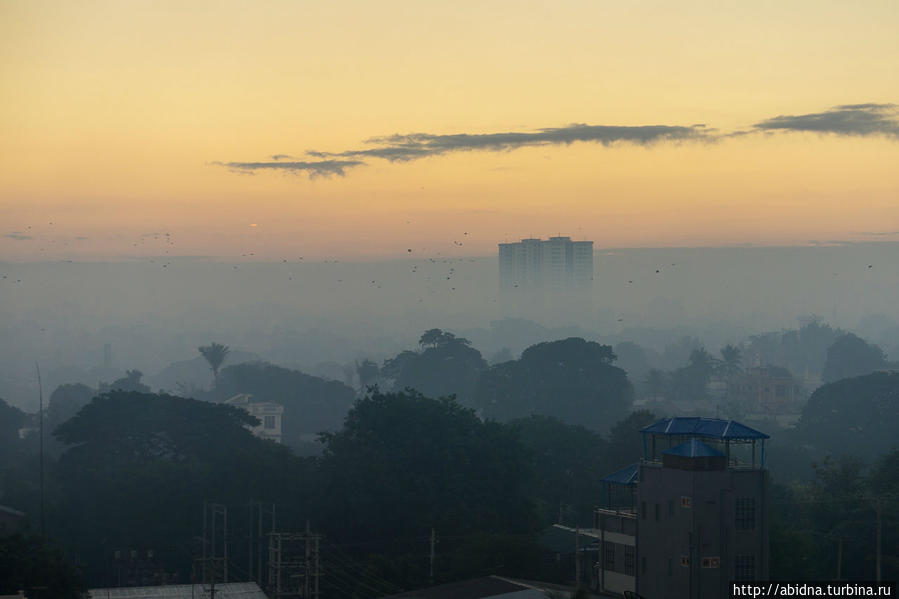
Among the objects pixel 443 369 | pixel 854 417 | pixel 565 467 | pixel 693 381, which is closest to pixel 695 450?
pixel 565 467

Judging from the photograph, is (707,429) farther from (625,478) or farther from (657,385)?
(657,385)

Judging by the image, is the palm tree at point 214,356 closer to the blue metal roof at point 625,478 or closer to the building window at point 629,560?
the blue metal roof at point 625,478

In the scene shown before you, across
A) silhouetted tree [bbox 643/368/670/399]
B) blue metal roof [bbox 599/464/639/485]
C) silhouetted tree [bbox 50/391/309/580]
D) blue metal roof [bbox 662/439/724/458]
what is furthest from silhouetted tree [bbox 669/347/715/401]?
blue metal roof [bbox 662/439/724/458]

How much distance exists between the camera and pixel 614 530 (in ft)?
134

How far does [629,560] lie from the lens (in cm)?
4006

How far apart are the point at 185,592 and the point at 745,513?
18781 millimetres

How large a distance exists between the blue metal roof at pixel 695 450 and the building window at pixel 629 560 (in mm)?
4026

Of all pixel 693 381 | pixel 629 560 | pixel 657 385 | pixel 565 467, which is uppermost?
pixel 629 560

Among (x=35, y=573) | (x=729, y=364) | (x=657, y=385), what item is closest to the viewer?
(x=35, y=573)

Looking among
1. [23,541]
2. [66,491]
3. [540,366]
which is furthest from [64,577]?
[540,366]

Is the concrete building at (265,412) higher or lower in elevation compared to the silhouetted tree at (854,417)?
lower

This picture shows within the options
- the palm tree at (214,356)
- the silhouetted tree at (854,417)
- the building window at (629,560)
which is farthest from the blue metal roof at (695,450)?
the palm tree at (214,356)

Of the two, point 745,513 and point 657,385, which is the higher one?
point 745,513

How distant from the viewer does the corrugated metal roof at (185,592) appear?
3956 centimetres
